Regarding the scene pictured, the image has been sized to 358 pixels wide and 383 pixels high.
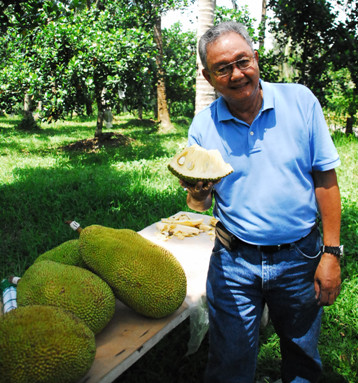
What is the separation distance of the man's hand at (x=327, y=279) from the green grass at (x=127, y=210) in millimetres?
808

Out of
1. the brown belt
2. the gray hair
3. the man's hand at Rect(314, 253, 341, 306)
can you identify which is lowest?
the man's hand at Rect(314, 253, 341, 306)

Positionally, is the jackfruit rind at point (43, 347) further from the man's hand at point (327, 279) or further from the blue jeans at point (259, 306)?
the man's hand at point (327, 279)

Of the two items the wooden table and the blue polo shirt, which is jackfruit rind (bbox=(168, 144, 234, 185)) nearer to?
the blue polo shirt

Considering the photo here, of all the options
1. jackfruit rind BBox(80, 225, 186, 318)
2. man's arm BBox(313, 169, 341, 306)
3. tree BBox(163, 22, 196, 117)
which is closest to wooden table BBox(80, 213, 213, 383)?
jackfruit rind BBox(80, 225, 186, 318)

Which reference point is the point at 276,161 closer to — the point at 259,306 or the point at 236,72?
the point at 236,72

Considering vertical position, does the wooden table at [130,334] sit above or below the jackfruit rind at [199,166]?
below

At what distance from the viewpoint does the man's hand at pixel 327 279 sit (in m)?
1.37

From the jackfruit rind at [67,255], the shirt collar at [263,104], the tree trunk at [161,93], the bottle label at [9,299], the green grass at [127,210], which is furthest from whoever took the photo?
the tree trunk at [161,93]

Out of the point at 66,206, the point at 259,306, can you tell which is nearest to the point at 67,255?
the point at 259,306

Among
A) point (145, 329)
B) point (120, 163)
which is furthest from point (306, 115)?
point (120, 163)

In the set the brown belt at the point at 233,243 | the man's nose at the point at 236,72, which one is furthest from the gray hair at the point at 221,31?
the brown belt at the point at 233,243

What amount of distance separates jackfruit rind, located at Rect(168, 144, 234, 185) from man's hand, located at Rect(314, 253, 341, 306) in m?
0.55

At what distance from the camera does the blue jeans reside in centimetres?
141

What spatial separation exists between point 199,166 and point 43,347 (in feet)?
2.67
